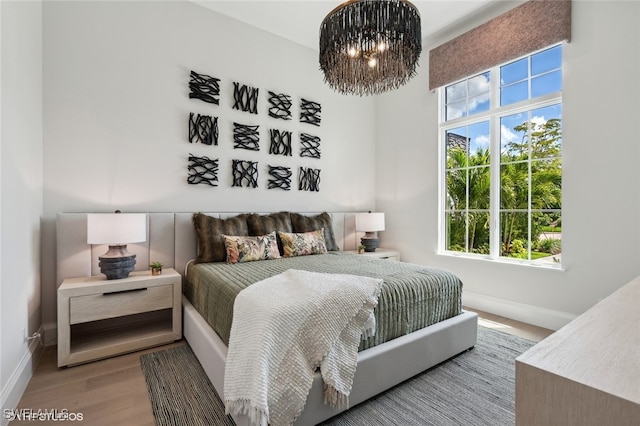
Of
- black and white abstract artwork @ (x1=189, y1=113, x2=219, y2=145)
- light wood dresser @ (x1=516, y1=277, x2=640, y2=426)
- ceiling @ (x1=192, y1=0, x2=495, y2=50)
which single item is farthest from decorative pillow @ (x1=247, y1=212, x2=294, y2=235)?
A: light wood dresser @ (x1=516, y1=277, x2=640, y2=426)

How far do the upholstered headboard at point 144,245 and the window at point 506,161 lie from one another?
2737mm

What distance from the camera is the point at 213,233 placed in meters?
2.74

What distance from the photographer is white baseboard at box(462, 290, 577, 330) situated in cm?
264

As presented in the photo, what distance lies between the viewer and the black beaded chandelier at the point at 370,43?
1782 mm

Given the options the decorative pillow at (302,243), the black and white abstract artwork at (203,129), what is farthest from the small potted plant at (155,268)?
the black and white abstract artwork at (203,129)

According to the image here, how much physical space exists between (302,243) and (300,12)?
2.47 m

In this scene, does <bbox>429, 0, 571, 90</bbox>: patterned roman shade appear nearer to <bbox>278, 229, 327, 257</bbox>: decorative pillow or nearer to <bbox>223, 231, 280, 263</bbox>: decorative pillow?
<bbox>278, 229, 327, 257</bbox>: decorative pillow

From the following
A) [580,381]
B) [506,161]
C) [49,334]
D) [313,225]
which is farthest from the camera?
[313,225]

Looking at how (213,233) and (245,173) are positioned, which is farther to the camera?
(245,173)

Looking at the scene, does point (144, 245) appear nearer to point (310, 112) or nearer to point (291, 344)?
point (291, 344)

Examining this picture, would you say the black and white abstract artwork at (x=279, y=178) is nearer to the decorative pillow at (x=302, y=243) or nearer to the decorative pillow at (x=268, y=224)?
the decorative pillow at (x=268, y=224)

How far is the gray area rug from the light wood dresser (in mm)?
1181

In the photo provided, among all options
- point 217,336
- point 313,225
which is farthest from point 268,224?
point 217,336

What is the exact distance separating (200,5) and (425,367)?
3.87 meters
